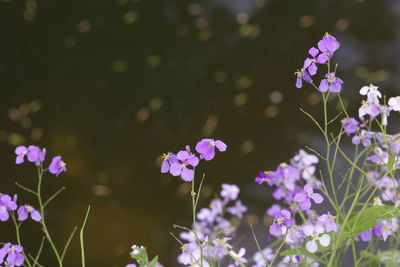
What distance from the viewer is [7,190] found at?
2609 millimetres

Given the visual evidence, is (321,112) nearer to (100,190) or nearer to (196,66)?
(196,66)

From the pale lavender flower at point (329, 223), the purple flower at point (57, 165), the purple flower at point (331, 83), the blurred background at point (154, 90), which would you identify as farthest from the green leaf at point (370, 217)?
the blurred background at point (154, 90)

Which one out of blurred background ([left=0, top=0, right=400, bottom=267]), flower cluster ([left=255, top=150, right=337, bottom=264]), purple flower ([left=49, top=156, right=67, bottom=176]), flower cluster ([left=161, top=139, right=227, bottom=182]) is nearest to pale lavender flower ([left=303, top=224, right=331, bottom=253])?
flower cluster ([left=255, top=150, right=337, bottom=264])

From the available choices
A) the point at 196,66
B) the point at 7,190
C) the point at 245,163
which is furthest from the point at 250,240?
the point at 7,190

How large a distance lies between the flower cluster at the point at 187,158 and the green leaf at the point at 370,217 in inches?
8.1

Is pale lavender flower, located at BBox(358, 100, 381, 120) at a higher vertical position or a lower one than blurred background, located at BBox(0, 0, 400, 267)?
higher

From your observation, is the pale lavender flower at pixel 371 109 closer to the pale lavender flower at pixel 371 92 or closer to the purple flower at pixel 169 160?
the pale lavender flower at pixel 371 92

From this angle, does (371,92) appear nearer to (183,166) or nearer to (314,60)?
(314,60)

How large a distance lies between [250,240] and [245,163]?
0.33 meters

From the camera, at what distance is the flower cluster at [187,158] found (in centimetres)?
89

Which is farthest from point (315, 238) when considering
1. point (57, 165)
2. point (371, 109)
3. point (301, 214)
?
point (57, 165)

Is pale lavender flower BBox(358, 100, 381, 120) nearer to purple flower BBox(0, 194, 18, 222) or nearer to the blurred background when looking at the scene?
purple flower BBox(0, 194, 18, 222)

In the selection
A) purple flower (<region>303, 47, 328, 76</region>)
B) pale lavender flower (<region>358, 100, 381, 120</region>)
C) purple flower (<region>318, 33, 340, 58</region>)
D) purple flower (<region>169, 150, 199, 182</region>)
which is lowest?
pale lavender flower (<region>358, 100, 381, 120</region>)

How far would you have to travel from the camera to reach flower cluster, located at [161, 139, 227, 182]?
2.91ft
